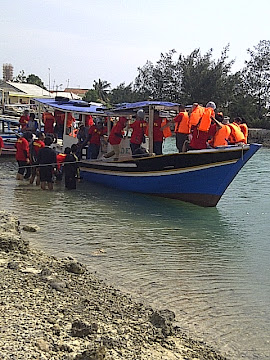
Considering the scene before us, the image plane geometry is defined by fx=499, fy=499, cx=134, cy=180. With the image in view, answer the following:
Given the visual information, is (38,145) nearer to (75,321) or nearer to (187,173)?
(187,173)

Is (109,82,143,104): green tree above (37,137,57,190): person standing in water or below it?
above

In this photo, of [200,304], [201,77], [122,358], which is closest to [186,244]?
[200,304]

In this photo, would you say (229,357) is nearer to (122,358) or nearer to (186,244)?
(122,358)

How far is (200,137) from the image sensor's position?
12.2m

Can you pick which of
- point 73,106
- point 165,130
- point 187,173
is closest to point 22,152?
point 73,106

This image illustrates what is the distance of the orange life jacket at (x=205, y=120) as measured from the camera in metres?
11.6

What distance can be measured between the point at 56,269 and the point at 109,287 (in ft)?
2.65

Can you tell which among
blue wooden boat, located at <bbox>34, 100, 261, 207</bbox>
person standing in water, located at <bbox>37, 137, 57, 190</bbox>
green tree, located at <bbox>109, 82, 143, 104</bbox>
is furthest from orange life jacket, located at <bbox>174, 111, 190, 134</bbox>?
green tree, located at <bbox>109, 82, 143, 104</bbox>

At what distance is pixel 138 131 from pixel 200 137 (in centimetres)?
195

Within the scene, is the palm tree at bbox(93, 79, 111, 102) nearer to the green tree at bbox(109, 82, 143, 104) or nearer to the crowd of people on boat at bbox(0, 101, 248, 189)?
the green tree at bbox(109, 82, 143, 104)

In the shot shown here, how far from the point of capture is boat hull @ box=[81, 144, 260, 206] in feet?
38.1

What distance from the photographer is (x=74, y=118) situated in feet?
54.3

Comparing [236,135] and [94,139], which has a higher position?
A: [236,135]

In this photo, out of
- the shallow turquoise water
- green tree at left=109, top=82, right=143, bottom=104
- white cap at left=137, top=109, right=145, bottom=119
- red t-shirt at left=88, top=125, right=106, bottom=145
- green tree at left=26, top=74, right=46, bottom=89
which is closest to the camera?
the shallow turquoise water
